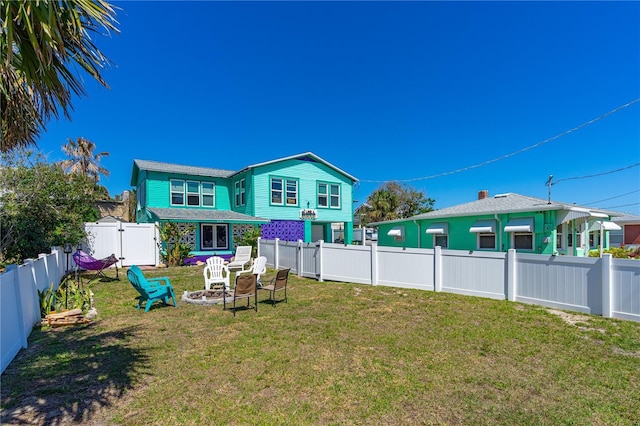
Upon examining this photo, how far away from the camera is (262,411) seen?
10.3 feet

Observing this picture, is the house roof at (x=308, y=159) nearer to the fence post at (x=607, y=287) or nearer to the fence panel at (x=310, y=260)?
the fence panel at (x=310, y=260)

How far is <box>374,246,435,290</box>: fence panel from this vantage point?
370 inches

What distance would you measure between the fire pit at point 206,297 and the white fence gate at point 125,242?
28.3 ft

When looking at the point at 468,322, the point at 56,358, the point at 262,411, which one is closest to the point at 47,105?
the point at 56,358

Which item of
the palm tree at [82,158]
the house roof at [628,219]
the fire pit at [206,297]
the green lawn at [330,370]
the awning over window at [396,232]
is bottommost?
the fire pit at [206,297]

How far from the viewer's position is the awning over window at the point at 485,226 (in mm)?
13534

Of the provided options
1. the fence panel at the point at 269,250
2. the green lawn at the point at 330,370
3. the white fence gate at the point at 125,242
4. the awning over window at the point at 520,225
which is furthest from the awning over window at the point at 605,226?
the white fence gate at the point at 125,242

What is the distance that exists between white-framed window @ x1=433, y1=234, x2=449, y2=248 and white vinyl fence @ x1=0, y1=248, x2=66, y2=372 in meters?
15.6

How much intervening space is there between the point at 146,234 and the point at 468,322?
15328mm

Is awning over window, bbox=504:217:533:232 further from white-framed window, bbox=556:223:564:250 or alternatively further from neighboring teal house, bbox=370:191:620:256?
white-framed window, bbox=556:223:564:250

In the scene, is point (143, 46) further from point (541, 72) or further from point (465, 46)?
point (541, 72)

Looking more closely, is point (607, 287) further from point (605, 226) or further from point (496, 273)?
point (605, 226)

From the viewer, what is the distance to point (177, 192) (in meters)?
18.9

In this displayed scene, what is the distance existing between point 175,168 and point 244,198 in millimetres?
4758
